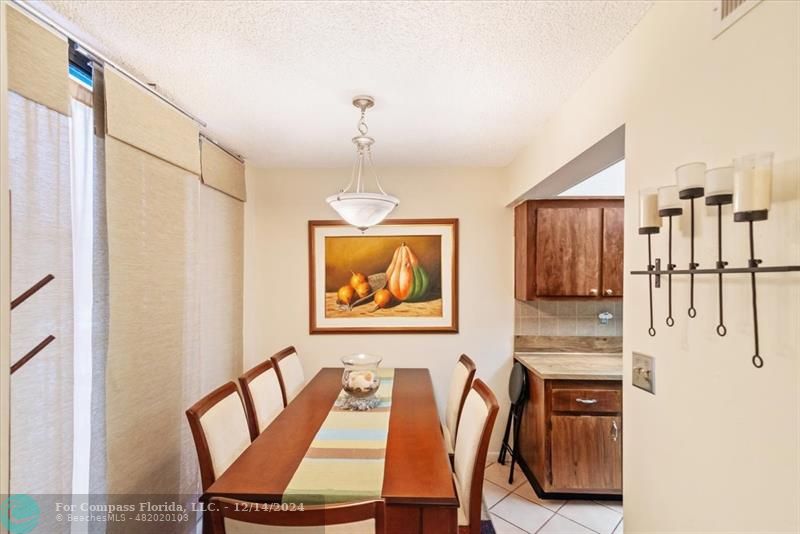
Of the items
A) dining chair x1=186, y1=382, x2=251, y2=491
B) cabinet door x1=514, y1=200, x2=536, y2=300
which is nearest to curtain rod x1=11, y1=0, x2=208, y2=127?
dining chair x1=186, y1=382, x2=251, y2=491

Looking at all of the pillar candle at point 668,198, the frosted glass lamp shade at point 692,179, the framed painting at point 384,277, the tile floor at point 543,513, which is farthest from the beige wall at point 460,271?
the frosted glass lamp shade at point 692,179

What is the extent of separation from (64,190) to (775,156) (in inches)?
82.7

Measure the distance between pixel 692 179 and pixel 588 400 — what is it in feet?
6.43

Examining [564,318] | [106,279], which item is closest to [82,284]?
[106,279]

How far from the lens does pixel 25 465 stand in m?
1.20

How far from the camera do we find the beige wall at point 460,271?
3111 millimetres

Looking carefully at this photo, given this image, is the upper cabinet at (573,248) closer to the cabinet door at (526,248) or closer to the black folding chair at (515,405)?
the cabinet door at (526,248)

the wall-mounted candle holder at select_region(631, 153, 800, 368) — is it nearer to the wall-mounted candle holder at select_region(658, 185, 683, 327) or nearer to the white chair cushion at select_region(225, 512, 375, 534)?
the wall-mounted candle holder at select_region(658, 185, 683, 327)

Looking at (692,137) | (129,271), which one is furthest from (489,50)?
(129,271)

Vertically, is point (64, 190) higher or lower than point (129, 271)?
higher

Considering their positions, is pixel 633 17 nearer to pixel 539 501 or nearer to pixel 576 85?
pixel 576 85

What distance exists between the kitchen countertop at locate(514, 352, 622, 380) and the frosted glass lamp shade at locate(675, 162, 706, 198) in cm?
181

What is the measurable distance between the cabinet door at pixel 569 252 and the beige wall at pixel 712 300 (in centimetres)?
146

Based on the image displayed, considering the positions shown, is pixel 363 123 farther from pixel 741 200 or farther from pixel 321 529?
pixel 321 529
